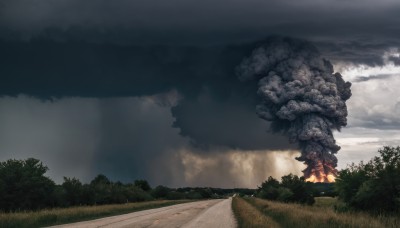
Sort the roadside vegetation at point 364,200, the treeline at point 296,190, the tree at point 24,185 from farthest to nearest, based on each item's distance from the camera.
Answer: the treeline at point 296,190 → the tree at point 24,185 → the roadside vegetation at point 364,200

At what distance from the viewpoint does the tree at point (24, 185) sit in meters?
47.1

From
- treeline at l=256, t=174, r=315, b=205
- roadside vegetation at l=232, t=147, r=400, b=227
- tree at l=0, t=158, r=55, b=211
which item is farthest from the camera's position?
treeline at l=256, t=174, r=315, b=205

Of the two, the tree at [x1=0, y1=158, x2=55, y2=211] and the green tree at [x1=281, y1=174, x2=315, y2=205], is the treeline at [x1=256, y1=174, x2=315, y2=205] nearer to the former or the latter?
the green tree at [x1=281, y1=174, x2=315, y2=205]

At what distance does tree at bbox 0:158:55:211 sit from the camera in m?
47.1

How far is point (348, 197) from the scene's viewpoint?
1422 inches

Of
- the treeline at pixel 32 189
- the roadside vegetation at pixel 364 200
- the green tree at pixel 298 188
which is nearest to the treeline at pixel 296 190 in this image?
the green tree at pixel 298 188

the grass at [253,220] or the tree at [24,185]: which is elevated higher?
the tree at [24,185]

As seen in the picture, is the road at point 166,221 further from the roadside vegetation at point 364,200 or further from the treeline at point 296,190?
the treeline at point 296,190

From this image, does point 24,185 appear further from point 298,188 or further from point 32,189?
point 298,188

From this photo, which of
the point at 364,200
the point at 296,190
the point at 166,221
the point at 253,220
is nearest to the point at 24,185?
the point at 166,221

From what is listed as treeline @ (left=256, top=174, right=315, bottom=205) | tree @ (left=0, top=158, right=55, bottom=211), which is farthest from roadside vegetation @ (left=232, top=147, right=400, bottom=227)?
treeline @ (left=256, top=174, right=315, bottom=205)

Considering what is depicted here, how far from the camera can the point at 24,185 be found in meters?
48.2

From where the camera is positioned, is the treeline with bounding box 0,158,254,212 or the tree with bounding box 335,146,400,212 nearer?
the tree with bounding box 335,146,400,212

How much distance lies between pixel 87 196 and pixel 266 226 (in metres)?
44.3
